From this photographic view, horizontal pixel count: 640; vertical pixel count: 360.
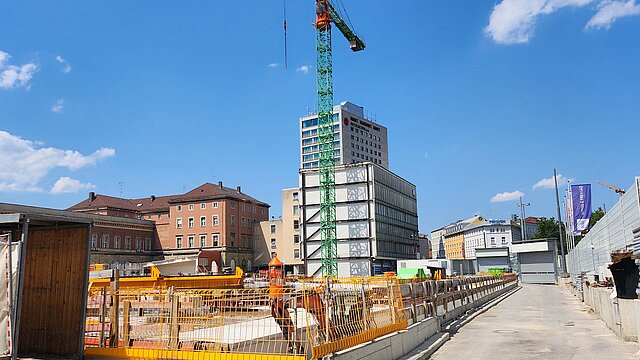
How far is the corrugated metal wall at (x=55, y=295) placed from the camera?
31.4ft

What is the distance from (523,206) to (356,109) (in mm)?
97197

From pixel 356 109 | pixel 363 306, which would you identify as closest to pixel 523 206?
pixel 363 306

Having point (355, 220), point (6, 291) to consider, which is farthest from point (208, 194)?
point (6, 291)

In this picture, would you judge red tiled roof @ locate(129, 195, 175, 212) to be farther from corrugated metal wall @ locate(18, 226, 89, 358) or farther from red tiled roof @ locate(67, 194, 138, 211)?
corrugated metal wall @ locate(18, 226, 89, 358)

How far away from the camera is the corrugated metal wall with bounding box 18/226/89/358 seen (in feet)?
31.4

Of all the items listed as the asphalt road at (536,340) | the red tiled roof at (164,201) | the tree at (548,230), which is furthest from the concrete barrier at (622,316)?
the tree at (548,230)

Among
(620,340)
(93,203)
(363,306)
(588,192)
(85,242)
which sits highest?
(93,203)

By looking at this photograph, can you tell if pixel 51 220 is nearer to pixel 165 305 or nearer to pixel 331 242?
pixel 165 305

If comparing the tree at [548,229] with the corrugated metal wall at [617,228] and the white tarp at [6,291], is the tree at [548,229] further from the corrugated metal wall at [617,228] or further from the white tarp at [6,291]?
the white tarp at [6,291]

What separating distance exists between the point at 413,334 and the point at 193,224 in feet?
265

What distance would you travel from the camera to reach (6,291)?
8117mm

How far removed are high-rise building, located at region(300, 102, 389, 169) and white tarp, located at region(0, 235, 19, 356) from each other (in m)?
152

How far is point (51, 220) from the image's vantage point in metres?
9.35

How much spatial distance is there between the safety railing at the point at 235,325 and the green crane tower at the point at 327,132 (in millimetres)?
48023
